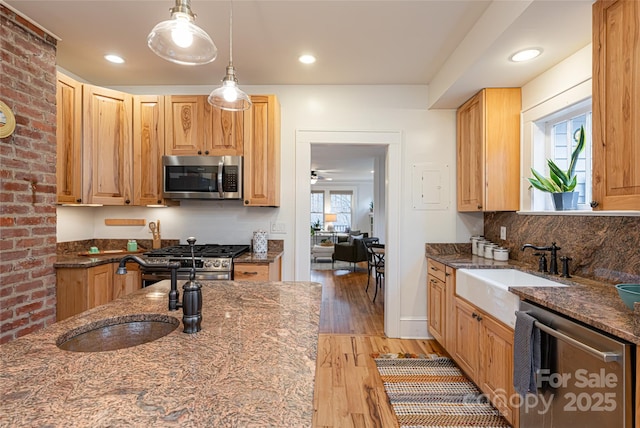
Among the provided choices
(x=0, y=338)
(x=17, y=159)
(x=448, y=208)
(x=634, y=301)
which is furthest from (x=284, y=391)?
(x=448, y=208)

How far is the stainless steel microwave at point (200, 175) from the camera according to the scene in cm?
296

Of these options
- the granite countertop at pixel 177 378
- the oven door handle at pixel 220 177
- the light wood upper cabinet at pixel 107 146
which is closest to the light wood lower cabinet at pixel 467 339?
the granite countertop at pixel 177 378

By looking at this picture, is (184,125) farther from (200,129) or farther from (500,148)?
(500,148)

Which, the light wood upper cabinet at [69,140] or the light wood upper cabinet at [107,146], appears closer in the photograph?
the light wood upper cabinet at [69,140]

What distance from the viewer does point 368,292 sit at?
5.15m

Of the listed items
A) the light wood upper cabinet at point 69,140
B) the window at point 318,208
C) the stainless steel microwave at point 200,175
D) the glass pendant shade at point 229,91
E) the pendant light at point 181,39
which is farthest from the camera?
the window at point 318,208

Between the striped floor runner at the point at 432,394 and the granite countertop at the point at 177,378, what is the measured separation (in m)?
1.40

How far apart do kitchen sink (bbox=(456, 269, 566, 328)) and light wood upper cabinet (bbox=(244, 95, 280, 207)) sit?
1789mm

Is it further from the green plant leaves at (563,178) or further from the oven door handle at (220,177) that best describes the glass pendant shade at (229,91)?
the green plant leaves at (563,178)

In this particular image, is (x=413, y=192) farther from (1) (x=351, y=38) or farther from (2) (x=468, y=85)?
(1) (x=351, y=38)

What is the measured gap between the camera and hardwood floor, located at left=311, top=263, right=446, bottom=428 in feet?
6.75

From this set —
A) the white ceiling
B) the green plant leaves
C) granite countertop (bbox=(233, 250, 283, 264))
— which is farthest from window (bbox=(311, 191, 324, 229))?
the green plant leaves

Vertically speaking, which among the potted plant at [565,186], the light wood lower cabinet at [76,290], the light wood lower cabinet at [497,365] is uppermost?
the potted plant at [565,186]

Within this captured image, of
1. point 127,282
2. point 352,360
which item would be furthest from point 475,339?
point 127,282
